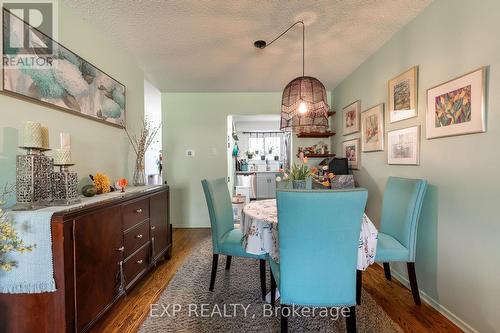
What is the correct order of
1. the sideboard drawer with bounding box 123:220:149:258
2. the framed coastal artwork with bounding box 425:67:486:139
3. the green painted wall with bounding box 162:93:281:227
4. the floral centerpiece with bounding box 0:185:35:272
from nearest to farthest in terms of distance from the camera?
the floral centerpiece with bounding box 0:185:35:272 < the framed coastal artwork with bounding box 425:67:486:139 < the sideboard drawer with bounding box 123:220:149:258 < the green painted wall with bounding box 162:93:281:227

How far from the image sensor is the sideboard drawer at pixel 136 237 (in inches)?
74.5

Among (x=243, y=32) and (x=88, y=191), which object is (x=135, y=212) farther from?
(x=243, y=32)

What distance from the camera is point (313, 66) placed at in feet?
9.90

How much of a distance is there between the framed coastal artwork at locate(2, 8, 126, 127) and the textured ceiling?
461 mm

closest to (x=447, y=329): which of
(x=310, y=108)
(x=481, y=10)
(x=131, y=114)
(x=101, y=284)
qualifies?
(x=310, y=108)

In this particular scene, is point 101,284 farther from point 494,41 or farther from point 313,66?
point 313,66

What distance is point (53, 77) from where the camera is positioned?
5.46ft

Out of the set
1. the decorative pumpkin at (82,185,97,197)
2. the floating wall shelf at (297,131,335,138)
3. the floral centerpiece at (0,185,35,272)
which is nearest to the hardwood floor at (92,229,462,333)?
the floral centerpiece at (0,185,35,272)

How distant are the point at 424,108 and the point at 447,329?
63.5 inches

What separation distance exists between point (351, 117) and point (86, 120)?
308cm

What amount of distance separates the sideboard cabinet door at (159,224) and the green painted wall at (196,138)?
1339 mm

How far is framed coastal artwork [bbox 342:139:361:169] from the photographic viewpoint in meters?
3.09

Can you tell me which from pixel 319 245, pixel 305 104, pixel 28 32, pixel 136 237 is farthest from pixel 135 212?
pixel 305 104

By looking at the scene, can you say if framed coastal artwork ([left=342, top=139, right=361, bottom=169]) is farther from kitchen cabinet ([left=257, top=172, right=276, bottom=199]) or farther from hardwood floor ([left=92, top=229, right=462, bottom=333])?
kitchen cabinet ([left=257, top=172, right=276, bottom=199])
